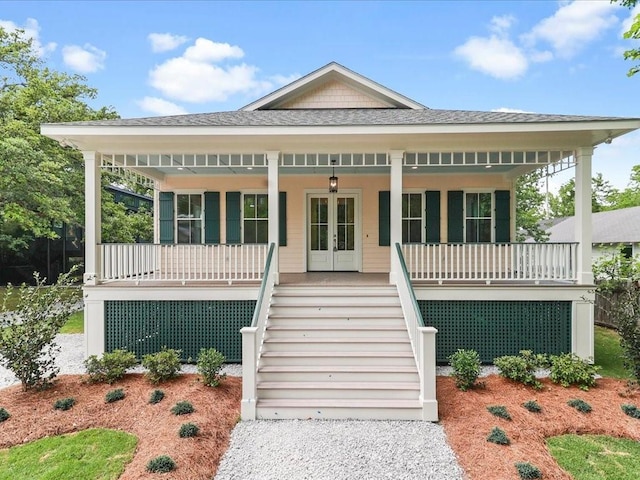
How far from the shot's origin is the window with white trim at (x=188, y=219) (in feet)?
29.7

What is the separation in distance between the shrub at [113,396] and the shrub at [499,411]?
15.8 feet

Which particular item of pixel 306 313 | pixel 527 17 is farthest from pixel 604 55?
pixel 306 313

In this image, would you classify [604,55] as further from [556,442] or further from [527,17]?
[556,442]

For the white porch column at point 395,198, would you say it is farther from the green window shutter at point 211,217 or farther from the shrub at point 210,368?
the green window shutter at point 211,217

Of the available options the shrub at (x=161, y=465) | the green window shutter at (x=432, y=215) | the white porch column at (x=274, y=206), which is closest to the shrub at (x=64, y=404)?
the shrub at (x=161, y=465)

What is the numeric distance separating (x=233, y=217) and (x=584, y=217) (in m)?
7.33

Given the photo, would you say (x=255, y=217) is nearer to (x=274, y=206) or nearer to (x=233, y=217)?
(x=233, y=217)

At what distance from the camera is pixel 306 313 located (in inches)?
232

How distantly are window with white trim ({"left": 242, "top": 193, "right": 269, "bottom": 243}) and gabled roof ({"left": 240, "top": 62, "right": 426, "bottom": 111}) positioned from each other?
2.36 m

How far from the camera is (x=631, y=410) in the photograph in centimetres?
441

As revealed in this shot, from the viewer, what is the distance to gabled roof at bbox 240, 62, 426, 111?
9047 millimetres

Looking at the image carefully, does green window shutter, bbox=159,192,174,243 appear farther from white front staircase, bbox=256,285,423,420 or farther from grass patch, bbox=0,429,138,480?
grass patch, bbox=0,429,138,480

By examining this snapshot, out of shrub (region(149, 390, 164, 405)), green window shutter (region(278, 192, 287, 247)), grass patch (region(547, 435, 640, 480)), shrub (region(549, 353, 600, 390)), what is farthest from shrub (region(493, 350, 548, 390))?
green window shutter (region(278, 192, 287, 247))

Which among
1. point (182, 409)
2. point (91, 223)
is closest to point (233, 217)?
point (91, 223)
